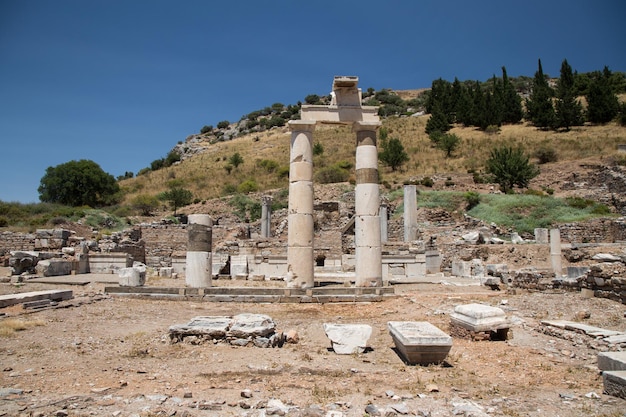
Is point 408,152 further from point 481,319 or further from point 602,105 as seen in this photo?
point 481,319

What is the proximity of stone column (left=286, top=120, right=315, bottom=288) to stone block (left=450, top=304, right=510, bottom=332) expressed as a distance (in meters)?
6.12

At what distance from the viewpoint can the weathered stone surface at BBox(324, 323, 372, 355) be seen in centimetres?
718

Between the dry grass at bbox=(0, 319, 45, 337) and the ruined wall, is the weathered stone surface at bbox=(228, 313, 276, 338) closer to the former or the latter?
the dry grass at bbox=(0, 319, 45, 337)

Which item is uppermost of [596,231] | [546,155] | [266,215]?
[546,155]

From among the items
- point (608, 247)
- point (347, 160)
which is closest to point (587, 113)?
point (347, 160)

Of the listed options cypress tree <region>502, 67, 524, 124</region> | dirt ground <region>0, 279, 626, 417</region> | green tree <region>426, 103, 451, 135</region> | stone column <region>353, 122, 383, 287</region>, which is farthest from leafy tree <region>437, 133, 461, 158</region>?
dirt ground <region>0, 279, 626, 417</region>

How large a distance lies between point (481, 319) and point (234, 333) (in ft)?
15.0

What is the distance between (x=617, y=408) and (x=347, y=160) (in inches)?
1938

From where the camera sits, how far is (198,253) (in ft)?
47.9

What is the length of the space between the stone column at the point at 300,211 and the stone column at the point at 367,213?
1.62 metres

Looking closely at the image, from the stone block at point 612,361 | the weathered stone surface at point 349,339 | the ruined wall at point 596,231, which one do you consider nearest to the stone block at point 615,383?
the stone block at point 612,361

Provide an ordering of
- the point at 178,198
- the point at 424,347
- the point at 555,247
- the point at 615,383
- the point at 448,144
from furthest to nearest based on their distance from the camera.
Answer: the point at 448,144, the point at 178,198, the point at 555,247, the point at 424,347, the point at 615,383

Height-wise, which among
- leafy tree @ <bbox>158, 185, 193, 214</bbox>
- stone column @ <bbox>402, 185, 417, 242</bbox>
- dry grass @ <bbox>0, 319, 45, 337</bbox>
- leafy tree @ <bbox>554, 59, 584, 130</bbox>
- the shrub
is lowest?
dry grass @ <bbox>0, 319, 45, 337</bbox>

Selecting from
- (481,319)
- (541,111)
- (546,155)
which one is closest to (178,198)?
(546,155)
